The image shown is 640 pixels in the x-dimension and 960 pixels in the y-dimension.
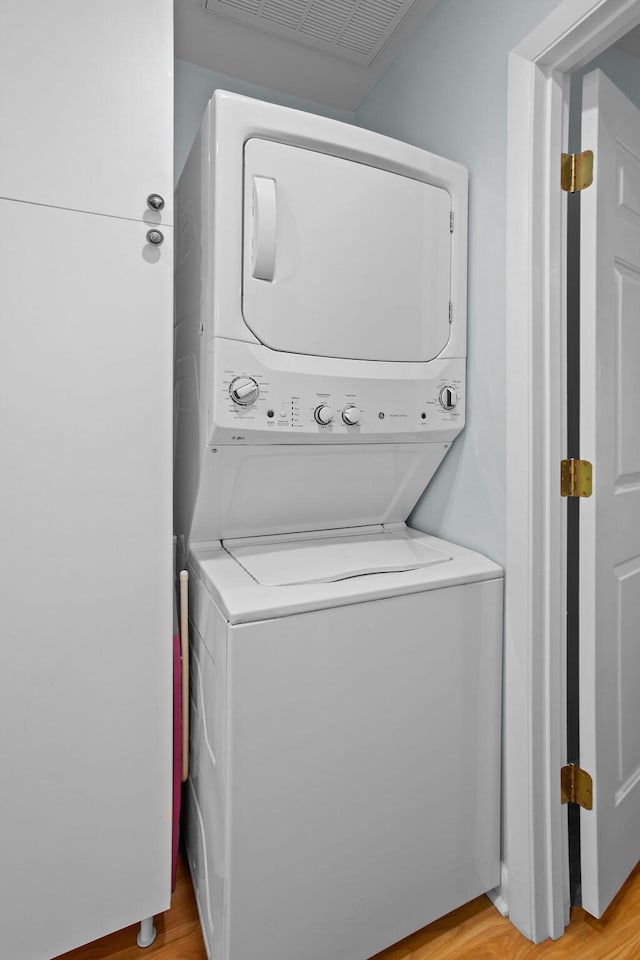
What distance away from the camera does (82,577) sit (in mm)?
1158

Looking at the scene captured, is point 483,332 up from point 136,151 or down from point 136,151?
down

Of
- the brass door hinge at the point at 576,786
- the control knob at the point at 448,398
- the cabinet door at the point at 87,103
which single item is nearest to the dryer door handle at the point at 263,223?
the cabinet door at the point at 87,103

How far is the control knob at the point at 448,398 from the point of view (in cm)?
151

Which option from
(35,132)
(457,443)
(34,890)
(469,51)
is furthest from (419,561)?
(469,51)

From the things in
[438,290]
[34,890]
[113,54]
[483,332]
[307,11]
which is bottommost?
[34,890]

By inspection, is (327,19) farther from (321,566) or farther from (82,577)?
(82,577)

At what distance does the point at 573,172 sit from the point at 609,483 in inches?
31.9

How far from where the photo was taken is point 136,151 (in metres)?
1.15

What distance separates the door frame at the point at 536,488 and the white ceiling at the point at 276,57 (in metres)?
0.71

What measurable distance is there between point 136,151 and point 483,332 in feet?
3.22

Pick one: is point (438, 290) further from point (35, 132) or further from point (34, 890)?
point (34, 890)

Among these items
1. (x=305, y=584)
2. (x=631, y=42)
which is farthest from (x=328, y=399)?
(x=631, y=42)

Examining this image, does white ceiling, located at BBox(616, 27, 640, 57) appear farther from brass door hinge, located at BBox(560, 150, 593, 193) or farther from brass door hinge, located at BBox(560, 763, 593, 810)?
A: brass door hinge, located at BBox(560, 763, 593, 810)

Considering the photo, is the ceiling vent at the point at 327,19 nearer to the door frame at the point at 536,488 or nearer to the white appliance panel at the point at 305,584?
the door frame at the point at 536,488
